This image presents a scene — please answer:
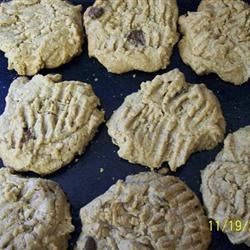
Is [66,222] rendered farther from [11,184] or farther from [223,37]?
[223,37]

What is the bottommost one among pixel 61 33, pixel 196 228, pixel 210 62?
pixel 196 228

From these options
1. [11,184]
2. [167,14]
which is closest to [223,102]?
[167,14]

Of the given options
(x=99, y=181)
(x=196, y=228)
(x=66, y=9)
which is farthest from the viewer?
(x=66, y=9)

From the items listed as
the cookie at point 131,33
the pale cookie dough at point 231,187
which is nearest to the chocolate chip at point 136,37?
the cookie at point 131,33

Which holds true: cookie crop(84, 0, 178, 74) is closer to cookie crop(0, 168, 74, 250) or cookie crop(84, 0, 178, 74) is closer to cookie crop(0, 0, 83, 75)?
cookie crop(0, 0, 83, 75)

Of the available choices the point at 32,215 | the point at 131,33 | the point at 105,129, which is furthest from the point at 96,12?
the point at 32,215

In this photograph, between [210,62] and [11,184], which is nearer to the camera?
[11,184]

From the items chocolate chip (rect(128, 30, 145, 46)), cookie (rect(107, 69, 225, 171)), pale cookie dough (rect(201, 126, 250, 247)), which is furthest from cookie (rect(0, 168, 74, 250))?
chocolate chip (rect(128, 30, 145, 46))
